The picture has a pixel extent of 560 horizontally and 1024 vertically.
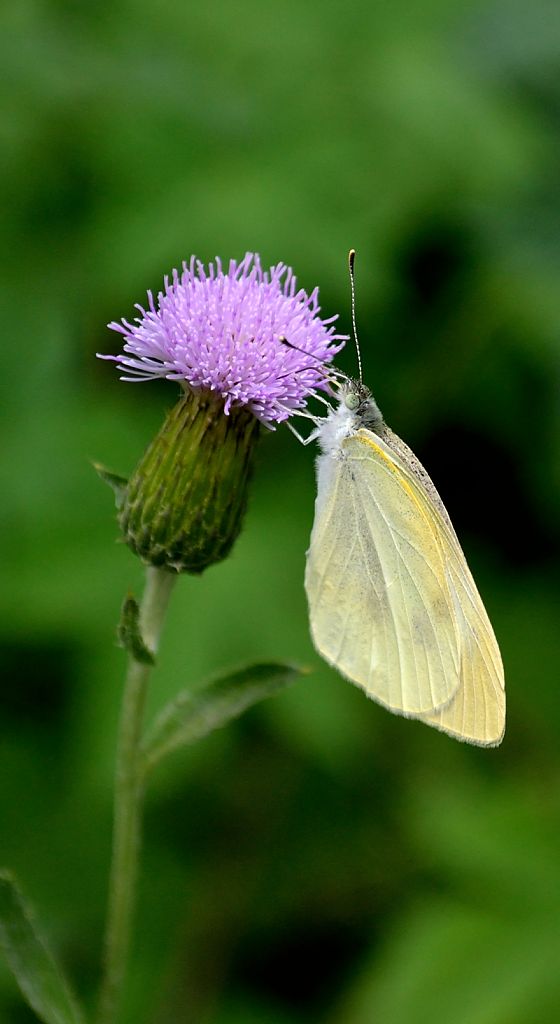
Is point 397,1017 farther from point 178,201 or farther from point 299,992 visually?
point 178,201

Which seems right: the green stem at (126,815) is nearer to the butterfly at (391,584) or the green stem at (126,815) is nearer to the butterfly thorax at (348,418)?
the butterfly at (391,584)

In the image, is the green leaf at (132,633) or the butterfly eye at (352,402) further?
the butterfly eye at (352,402)

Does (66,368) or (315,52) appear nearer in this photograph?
(66,368)

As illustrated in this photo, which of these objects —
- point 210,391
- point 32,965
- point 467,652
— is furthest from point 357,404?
point 32,965

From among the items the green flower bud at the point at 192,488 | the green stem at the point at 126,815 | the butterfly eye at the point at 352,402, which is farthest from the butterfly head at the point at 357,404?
the green stem at the point at 126,815

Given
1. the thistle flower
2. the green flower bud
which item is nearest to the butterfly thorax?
the thistle flower

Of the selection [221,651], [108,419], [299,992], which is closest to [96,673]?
[221,651]

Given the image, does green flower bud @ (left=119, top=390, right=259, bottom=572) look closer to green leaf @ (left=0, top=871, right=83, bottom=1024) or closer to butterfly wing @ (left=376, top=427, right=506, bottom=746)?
butterfly wing @ (left=376, top=427, right=506, bottom=746)

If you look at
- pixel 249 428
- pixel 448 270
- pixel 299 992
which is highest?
pixel 448 270
